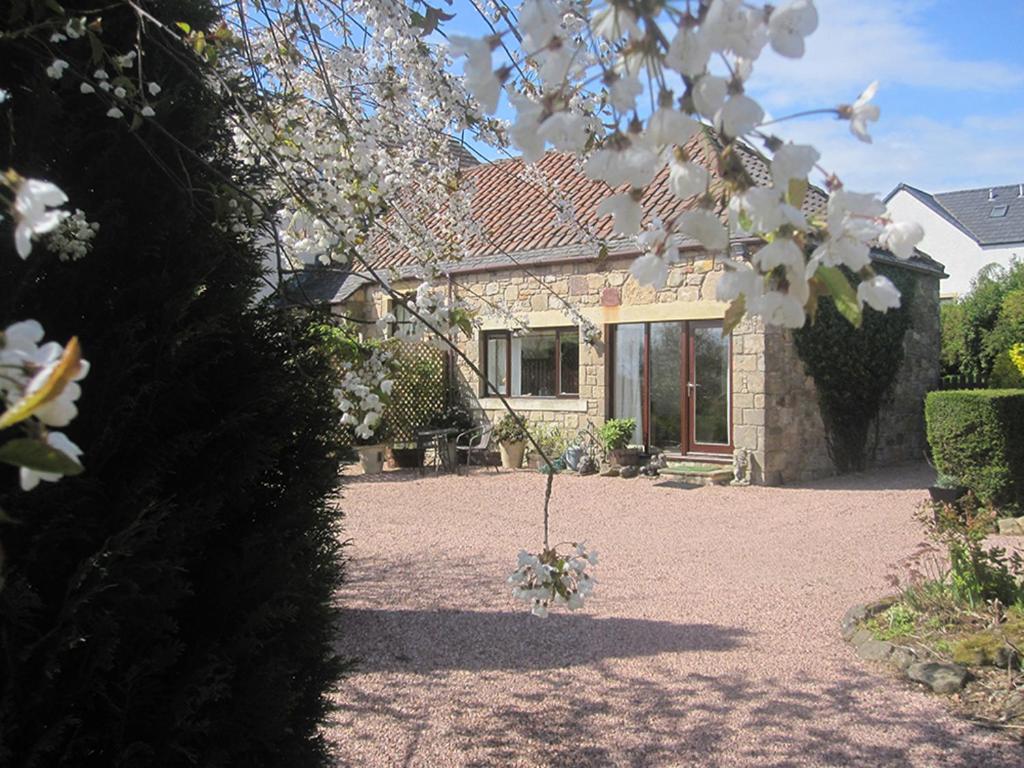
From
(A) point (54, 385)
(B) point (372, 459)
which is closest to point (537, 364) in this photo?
(B) point (372, 459)

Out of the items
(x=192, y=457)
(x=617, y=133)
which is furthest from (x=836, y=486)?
(x=617, y=133)

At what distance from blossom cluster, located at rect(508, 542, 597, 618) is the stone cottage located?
766cm

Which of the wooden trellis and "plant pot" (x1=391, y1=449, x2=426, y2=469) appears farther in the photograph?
the wooden trellis

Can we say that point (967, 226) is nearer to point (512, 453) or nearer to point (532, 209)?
point (532, 209)

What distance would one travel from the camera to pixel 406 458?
536 inches

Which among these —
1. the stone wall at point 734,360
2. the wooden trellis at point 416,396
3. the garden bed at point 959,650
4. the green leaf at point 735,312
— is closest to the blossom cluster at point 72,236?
the green leaf at point 735,312

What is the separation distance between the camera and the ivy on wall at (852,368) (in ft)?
36.5

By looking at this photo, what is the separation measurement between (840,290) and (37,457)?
3.03 feet

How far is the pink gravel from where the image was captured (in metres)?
3.67

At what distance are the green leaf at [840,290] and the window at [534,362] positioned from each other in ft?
37.4

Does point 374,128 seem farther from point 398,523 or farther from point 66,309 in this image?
point 398,523

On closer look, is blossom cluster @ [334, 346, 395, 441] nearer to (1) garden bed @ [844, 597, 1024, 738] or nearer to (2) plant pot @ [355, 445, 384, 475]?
(1) garden bed @ [844, 597, 1024, 738]

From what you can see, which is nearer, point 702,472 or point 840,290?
point 840,290

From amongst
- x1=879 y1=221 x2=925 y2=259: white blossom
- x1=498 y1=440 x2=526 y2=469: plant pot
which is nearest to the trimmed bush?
x1=498 y1=440 x2=526 y2=469: plant pot
